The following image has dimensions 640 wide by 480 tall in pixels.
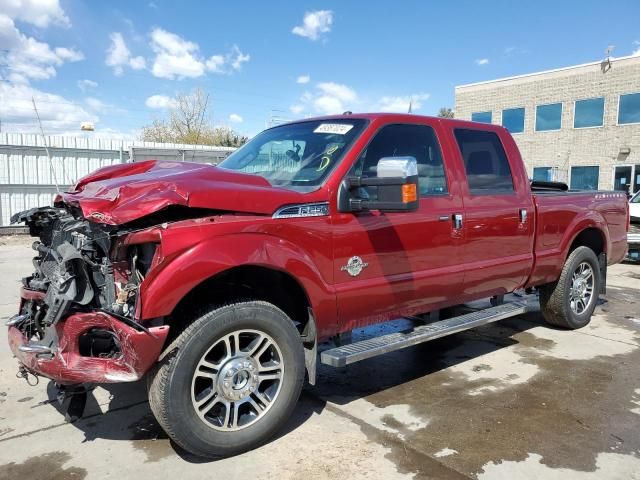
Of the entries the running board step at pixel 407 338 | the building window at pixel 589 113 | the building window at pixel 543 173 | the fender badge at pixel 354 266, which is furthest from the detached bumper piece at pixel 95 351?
the building window at pixel 543 173

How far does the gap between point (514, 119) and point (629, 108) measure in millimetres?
5108

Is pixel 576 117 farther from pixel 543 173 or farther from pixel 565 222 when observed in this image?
pixel 565 222

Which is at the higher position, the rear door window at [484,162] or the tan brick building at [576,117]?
the tan brick building at [576,117]

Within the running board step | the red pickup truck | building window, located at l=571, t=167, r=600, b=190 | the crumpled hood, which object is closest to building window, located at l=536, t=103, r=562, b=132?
building window, located at l=571, t=167, r=600, b=190

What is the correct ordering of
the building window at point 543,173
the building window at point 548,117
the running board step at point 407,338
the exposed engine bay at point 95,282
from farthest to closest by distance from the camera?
the building window at point 543,173, the building window at point 548,117, the running board step at point 407,338, the exposed engine bay at point 95,282

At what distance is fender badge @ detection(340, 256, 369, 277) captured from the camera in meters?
3.53

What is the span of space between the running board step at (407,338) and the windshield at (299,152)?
1086 mm

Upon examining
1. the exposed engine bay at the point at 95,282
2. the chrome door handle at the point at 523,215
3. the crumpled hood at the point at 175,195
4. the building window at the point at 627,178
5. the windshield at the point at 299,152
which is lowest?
the exposed engine bay at the point at 95,282

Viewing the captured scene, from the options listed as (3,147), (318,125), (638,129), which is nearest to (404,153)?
(318,125)

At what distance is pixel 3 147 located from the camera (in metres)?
15.3

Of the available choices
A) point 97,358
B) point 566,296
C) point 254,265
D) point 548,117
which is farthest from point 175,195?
point 548,117

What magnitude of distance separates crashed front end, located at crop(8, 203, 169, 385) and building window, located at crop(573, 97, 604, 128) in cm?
2421

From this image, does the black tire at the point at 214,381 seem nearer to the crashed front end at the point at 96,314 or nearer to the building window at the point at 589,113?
the crashed front end at the point at 96,314

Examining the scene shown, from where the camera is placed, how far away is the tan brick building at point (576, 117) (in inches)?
864
